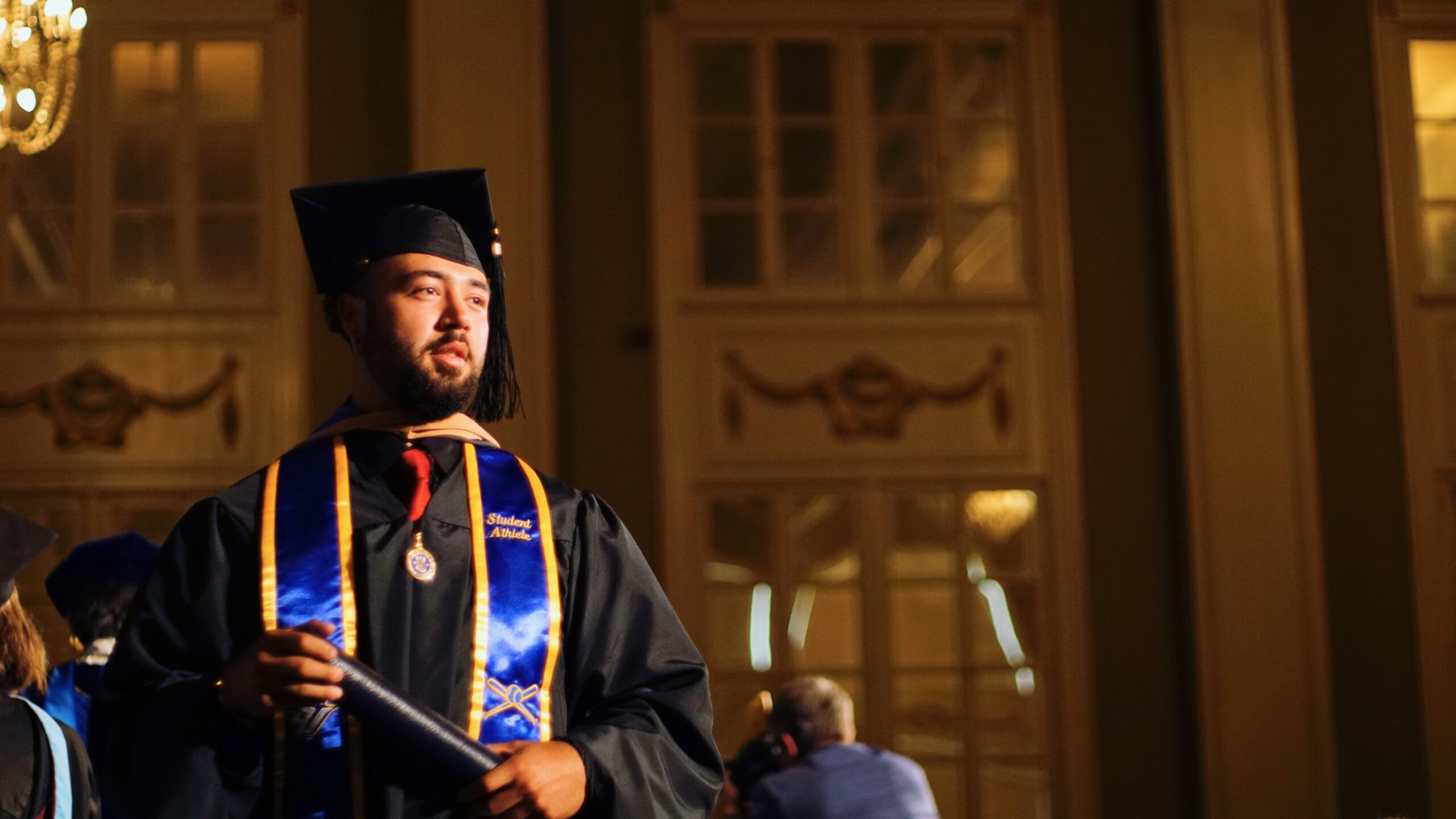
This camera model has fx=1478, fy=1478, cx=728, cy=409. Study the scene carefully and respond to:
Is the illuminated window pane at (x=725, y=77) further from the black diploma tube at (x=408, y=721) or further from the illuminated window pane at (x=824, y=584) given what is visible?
the black diploma tube at (x=408, y=721)

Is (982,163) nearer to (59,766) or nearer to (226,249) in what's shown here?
(226,249)

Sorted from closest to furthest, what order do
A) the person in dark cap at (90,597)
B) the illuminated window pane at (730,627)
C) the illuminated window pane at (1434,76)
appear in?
the person in dark cap at (90,597) → the illuminated window pane at (730,627) → the illuminated window pane at (1434,76)

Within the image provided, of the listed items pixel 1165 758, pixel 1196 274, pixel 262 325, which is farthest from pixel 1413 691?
pixel 262 325

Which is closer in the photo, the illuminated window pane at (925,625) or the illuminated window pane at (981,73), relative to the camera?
the illuminated window pane at (925,625)

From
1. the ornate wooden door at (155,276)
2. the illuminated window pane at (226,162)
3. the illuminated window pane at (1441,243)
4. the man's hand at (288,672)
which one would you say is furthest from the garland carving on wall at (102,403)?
the illuminated window pane at (1441,243)

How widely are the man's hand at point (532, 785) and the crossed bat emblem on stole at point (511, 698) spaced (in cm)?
7

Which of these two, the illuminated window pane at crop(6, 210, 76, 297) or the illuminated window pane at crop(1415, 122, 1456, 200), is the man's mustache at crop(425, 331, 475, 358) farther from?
the illuminated window pane at crop(1415, 122, 1456, 200)

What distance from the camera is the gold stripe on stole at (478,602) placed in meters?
1.65

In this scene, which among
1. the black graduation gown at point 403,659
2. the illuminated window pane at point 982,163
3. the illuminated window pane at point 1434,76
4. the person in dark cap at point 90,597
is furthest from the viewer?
the illuminated window pane at point 1434,76

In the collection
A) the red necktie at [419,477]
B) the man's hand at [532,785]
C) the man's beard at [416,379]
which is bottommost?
the man's hand at [532,785]

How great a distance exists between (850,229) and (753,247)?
1.52 ft

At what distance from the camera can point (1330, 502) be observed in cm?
686

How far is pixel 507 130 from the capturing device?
656 cm

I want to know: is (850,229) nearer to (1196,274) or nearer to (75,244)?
(1196,274)
